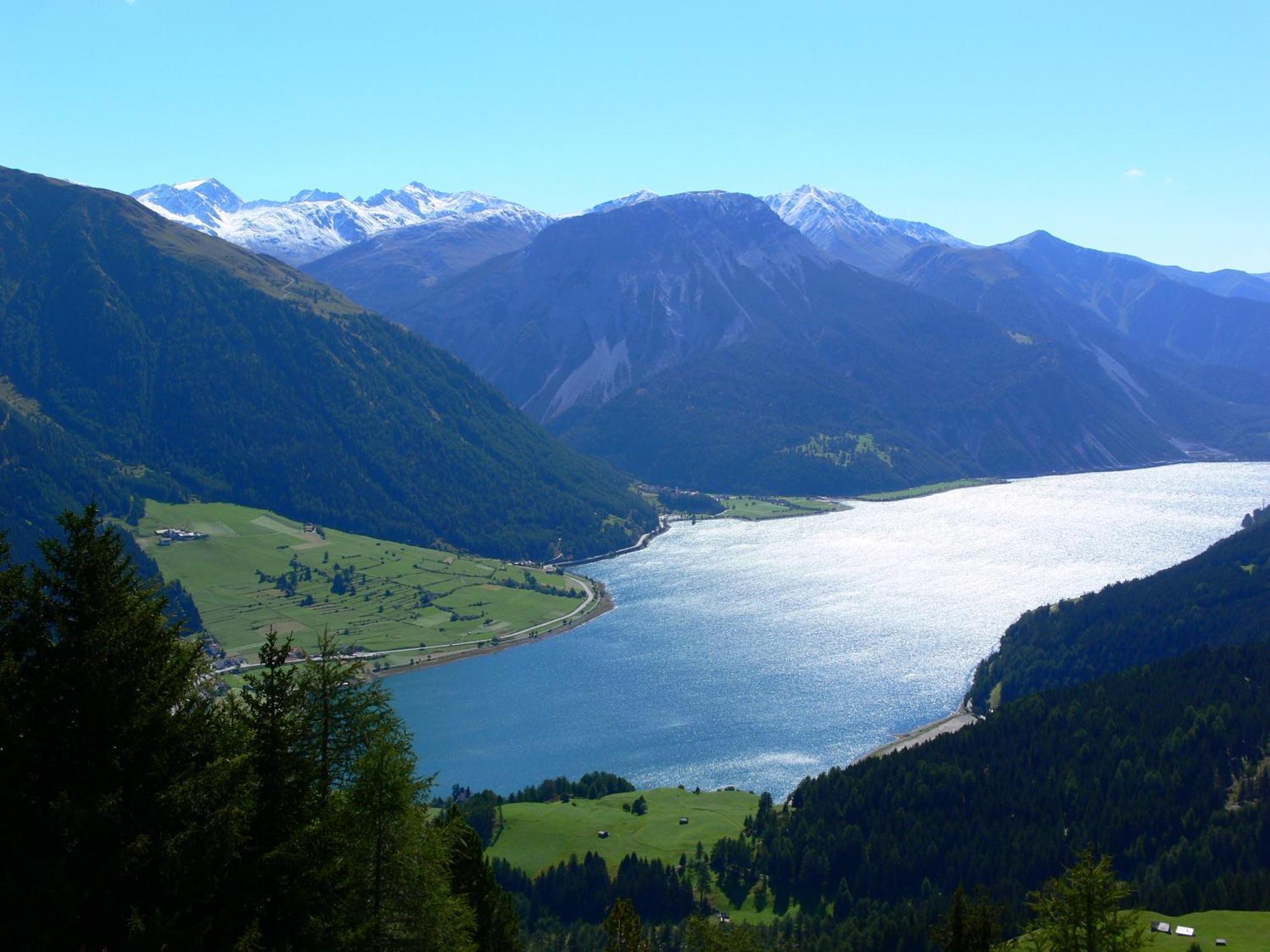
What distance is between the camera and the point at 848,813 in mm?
82625

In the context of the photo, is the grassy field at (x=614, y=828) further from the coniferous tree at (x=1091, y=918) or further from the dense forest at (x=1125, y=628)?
the coniferous tree at (x=1091, y=918)

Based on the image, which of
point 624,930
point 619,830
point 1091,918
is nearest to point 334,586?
point 619,830

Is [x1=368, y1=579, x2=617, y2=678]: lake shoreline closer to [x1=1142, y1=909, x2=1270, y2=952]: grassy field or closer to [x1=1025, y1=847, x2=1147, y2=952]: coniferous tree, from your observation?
[x1=1142, y1=909, x2=1270, y2=952]: grassy field

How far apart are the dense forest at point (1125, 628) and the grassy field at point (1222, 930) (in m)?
56.5

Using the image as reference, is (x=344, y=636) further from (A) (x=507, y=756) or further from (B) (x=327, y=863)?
(B) (x=327, y=863)

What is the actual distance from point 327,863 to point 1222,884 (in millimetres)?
62758

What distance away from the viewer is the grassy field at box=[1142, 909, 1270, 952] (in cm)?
5412

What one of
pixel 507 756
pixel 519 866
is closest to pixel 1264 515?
pixel 507 756

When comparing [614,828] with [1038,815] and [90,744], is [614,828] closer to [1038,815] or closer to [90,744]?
[1038,815]

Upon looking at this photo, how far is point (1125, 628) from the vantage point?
131250 mm

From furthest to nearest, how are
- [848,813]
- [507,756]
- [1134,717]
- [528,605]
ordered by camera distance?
[528,605], [507,756], [1134,717], [848,813]

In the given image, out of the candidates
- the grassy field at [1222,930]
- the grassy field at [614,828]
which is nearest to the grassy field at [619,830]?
the grassy field at [614,828]

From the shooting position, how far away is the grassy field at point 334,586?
5733 inches

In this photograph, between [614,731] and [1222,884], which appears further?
[614,731]
